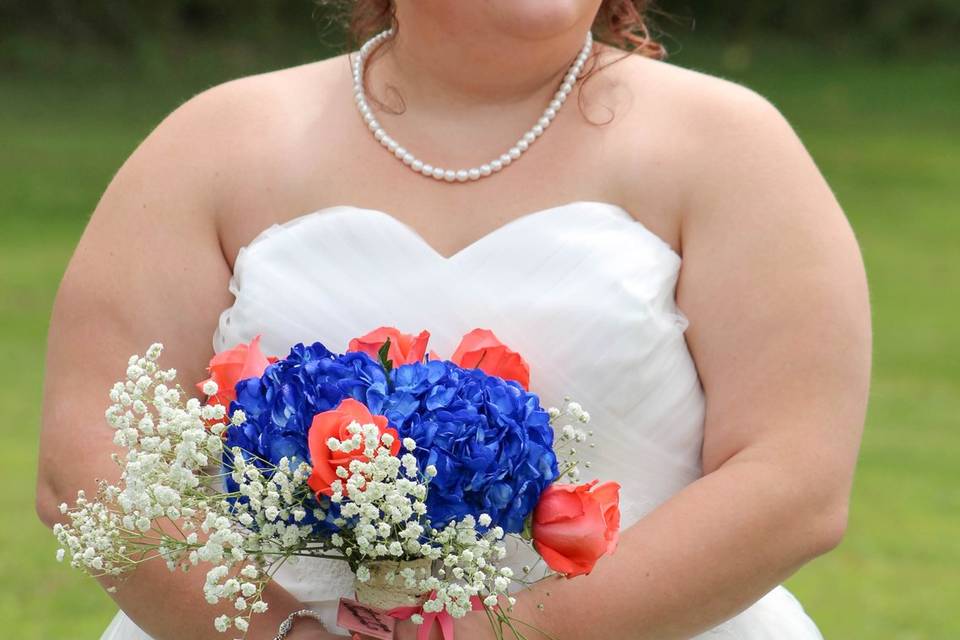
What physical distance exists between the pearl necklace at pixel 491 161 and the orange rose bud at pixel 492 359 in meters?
0.45

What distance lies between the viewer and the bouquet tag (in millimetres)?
2758

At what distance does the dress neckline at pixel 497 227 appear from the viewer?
3.07 m

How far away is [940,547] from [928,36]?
1753cm

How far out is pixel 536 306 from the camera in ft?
10.0

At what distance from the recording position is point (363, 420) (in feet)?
8.07

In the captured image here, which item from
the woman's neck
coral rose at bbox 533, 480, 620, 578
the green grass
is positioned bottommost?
the green grass

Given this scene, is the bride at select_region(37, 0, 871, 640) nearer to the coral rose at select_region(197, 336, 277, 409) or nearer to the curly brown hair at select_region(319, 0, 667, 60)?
the curly brown hair at select_region(319, 0, 667, 60)

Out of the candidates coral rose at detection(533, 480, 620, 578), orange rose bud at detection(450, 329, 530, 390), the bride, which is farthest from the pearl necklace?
coral rose at detection(533, 480, 620, 578)

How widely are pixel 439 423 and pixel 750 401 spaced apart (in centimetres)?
72

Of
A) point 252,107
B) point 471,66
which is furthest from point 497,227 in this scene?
point 252,107

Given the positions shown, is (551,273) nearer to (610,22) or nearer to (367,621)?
(610,22)

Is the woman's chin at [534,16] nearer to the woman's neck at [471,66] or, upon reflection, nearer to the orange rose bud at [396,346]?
the woman's neck at [471,66]

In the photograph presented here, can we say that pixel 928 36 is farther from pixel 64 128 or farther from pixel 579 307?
pixel 579 307

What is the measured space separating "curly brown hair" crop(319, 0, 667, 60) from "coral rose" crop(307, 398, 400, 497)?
1.14m
